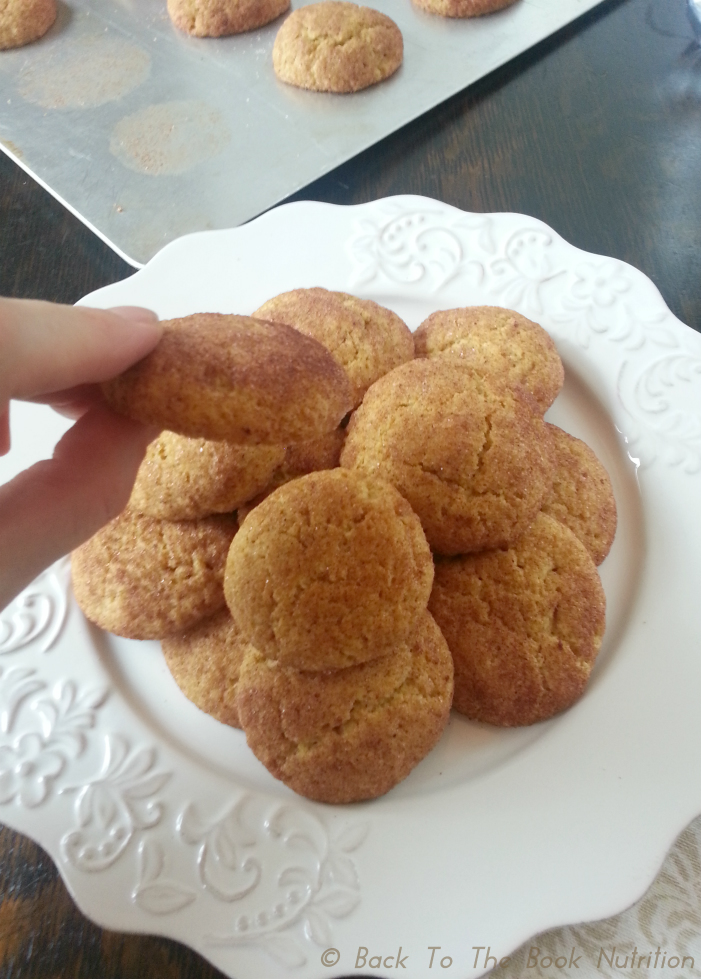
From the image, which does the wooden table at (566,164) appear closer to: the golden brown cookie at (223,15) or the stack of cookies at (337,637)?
the golden brown cookie at (223,15)

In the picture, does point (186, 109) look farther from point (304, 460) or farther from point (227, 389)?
point (227, 389)

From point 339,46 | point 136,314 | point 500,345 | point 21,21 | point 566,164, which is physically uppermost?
point 21,21

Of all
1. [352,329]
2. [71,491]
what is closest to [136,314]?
[71,491]

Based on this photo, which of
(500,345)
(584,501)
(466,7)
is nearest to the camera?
(584,501)

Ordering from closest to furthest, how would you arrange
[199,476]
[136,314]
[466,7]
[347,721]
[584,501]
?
[136,314] < [347,721] < [199,476] < [584,501] < [466,7]

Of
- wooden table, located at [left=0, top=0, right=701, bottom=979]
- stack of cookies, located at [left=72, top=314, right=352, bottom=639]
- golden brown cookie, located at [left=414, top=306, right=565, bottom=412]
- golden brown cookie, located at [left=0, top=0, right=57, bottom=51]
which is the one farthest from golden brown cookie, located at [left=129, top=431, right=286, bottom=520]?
golden brown cookie, located at [left=0, top=0, right=57, bottom=51]

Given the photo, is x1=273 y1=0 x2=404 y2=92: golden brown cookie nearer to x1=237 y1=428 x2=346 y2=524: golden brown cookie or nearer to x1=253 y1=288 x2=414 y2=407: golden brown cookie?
x1=253 y1=288 x2=414 y2=407: golden brown cookie

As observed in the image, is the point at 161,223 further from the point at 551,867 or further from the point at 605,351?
the point at 551,867
